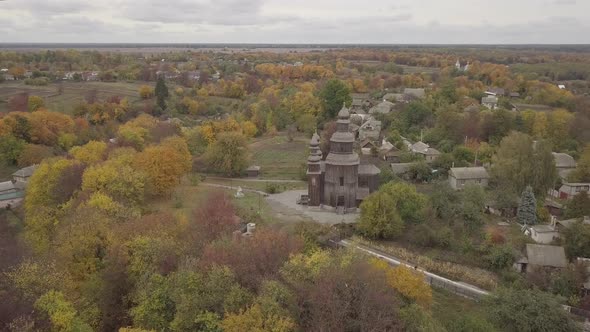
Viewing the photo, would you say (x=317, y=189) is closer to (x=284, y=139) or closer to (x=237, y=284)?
(x=237, y=284)

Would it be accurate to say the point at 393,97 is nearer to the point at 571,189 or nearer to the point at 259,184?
the point at 259,184

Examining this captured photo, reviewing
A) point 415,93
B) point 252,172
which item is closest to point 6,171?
point 252,172

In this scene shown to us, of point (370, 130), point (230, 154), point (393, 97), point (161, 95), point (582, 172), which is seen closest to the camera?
point (582, 172)

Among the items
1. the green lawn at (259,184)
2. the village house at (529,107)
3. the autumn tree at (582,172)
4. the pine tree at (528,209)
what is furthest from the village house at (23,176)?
the village house at (529,107)

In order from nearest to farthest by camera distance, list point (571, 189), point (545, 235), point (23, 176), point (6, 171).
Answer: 1. point (545, 235)
2. point (571, 189)
3. point (23, 176)
4. point (6, 171)

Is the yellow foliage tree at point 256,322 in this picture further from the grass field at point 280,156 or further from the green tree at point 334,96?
the green tree at point 334,96

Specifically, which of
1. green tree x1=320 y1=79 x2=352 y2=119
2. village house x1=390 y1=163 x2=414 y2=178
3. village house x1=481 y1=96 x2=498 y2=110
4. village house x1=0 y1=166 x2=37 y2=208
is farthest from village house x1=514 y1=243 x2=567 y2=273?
village house x1=481 y1=96 x2=498 y2=110
